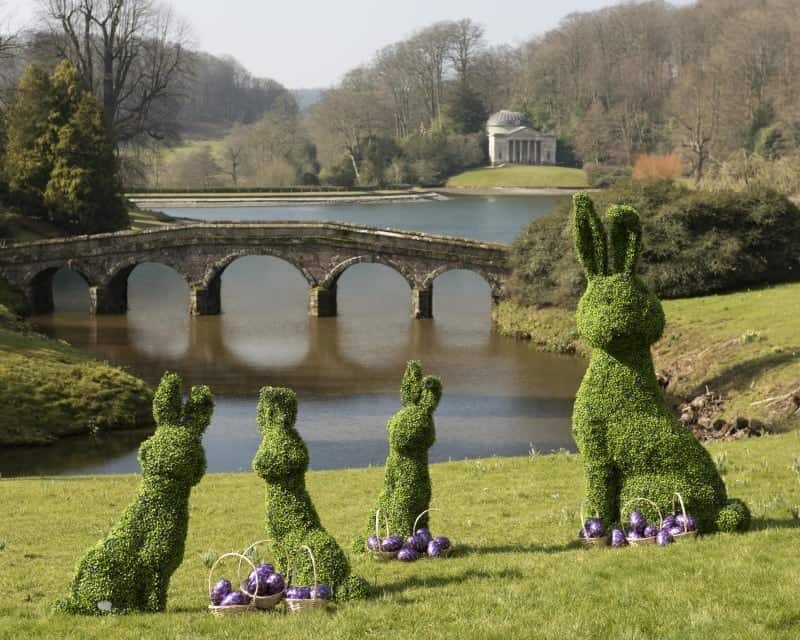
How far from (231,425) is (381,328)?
18228mm

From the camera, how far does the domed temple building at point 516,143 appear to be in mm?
141250

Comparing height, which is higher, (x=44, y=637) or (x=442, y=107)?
(x=442, y=107)

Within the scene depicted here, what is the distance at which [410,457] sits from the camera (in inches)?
567

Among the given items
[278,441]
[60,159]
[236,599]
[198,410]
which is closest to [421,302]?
[60,159]

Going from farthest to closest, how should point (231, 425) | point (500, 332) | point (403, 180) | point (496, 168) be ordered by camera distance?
1. point (496, 168)
2. point (403, 180)
3. point (500, 332)
4. point (231, 425)

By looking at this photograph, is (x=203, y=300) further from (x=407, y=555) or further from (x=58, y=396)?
(x=407, y=555)

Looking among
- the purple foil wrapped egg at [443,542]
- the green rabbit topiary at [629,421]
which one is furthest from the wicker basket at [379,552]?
the green rabbit topiary at [629,421]

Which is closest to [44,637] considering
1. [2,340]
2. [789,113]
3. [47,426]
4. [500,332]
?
[47,426]

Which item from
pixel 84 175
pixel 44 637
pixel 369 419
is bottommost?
pixel 369 419

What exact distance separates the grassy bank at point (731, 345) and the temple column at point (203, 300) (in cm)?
1462

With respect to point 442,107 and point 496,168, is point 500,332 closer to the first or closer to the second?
point 496,168

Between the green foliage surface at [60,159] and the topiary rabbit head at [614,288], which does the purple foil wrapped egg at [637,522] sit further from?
the green foliage surface at [60,159]

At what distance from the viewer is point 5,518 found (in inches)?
774

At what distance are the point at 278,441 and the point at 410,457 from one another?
2489 mm
